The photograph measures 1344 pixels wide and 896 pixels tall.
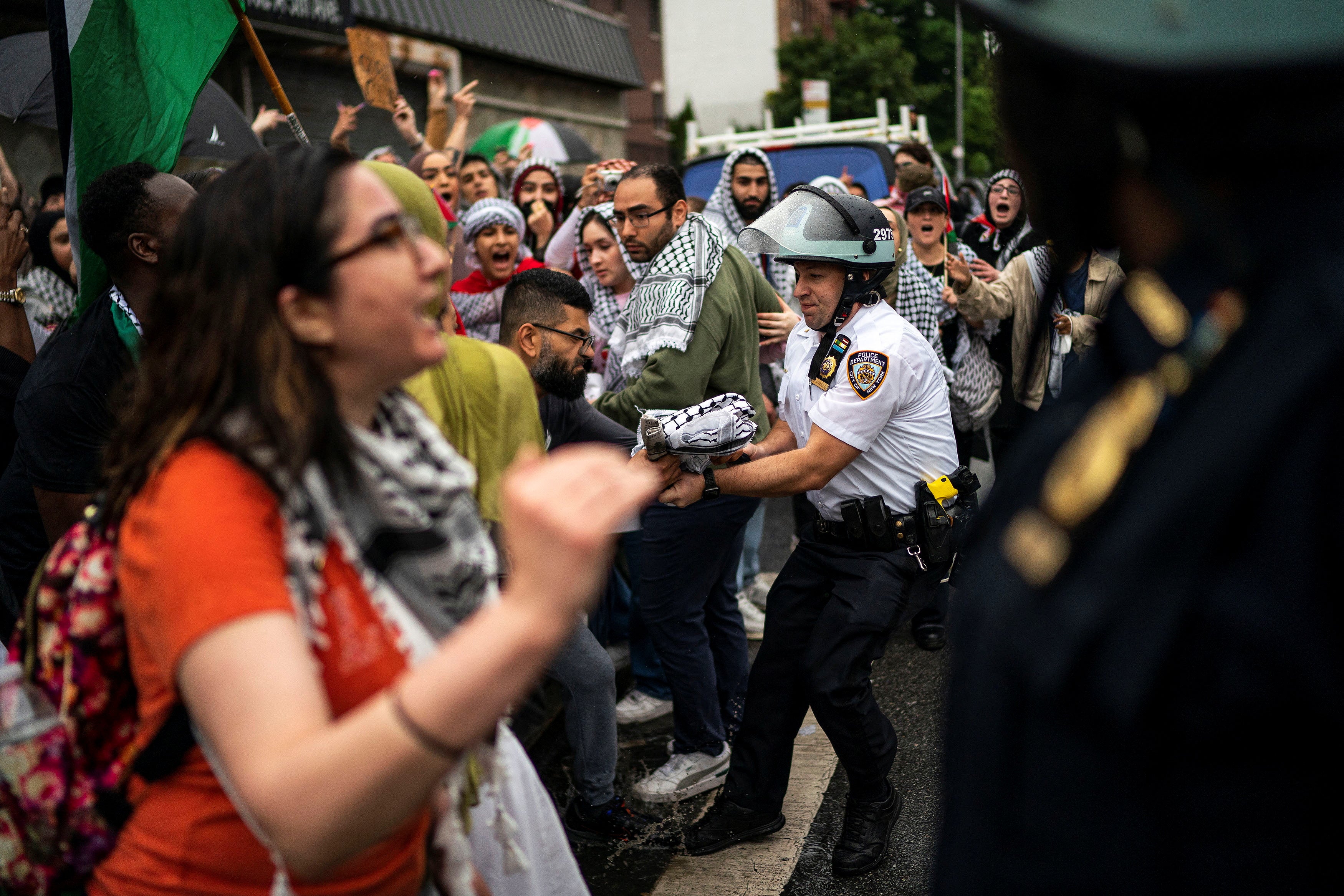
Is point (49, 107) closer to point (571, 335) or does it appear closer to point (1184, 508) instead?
point (571, 335)

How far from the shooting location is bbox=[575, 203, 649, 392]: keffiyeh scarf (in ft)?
15.6

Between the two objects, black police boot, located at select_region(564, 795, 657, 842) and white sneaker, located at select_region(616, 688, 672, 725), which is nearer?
black police boot, located at select_region(564, 795, 657, 842)

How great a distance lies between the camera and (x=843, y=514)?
335cm

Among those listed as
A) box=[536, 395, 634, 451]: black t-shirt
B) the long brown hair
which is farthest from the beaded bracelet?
box=[536, 395, 634, 451]: black t-shirt

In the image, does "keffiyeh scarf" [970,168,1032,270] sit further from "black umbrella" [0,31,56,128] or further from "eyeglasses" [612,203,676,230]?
"black umbrella" [0,31,56,128]

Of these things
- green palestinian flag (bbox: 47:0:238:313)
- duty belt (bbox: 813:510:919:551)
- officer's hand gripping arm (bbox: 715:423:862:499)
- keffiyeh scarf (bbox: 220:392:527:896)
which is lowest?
duty belt (bbox: 813:510:919:551)

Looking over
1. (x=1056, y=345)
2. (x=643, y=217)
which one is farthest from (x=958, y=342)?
(x=643, y=217)

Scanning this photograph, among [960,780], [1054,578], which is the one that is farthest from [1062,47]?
[960,780]

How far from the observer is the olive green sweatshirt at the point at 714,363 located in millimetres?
3838

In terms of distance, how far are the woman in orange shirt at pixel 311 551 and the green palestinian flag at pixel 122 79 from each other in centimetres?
190

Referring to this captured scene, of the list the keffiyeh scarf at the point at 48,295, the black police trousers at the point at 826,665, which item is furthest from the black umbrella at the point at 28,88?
the black police trousers at the point at 826,665

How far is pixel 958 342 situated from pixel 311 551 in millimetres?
5139

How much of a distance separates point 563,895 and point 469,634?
1.02 m

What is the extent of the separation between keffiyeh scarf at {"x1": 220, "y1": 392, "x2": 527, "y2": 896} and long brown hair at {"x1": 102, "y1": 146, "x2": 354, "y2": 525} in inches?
1.0
